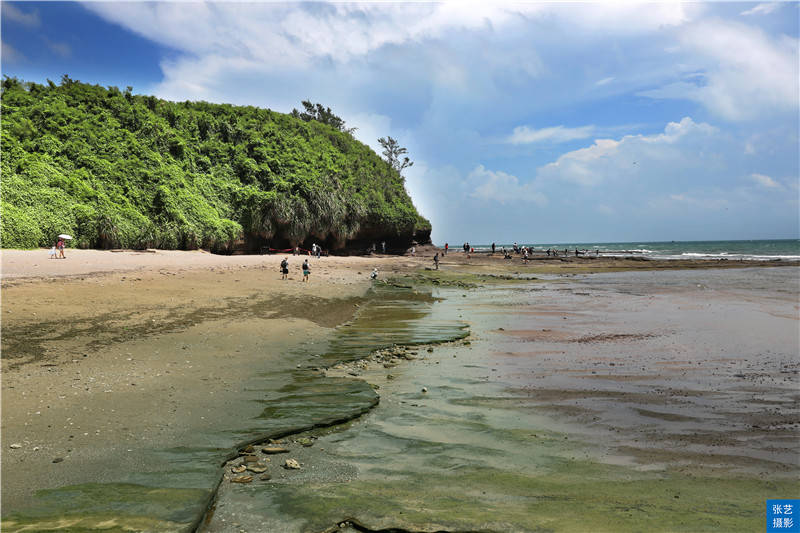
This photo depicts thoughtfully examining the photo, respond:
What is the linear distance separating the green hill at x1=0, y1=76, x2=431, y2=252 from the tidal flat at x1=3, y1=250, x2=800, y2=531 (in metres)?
16.2

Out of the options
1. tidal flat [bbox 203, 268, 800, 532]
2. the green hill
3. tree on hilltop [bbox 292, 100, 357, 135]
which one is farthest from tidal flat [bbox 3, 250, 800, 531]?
tree on hilltop [bbox 292, 100, 357, 135]

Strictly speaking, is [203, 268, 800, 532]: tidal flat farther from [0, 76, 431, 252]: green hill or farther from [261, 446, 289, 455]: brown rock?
[0, 76, 431, 252]: green hill

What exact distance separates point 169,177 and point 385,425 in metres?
34.2

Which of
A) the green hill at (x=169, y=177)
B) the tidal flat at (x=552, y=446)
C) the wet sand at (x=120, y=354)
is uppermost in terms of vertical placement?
the green hill at (x=169, y=177)

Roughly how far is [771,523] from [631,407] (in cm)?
297

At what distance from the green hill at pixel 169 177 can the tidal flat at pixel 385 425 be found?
16.2 m

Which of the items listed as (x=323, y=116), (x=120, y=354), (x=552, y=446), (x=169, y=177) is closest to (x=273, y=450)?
(x=552, y=446)

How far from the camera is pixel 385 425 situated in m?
5.83

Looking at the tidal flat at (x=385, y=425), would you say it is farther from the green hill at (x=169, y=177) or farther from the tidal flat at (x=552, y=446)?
the green hill at (x=169, y=177)

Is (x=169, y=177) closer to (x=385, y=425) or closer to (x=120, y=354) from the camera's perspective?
(x=120, y=354)

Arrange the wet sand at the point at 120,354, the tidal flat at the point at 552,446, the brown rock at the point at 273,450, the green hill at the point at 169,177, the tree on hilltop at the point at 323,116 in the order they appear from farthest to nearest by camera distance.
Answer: the tree on hilltop at the point at 323,116 → the green hill at the point at 169,177 → the brown rock at the point at 273,450 → the wet sand at the point at 120,354 → the tidal flat at the point at 552,446

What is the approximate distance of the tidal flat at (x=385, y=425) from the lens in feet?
12.1

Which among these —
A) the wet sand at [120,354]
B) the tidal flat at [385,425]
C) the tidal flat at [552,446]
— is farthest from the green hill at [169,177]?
the tidal flat at [552,446]

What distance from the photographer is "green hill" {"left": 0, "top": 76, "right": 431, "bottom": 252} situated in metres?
25.6
